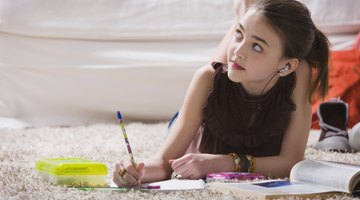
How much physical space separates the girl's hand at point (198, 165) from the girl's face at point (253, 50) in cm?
16

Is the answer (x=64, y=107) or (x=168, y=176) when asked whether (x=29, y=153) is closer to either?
(x=168, y=176)

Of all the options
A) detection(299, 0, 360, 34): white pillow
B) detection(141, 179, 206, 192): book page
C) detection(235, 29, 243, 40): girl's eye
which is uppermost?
detection(299, 0, 360, 34): white pillow

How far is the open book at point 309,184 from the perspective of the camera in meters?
1.16

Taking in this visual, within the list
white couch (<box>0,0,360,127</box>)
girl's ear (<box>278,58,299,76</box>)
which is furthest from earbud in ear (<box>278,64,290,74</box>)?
white couch (<box>0,0,360,127</box>)

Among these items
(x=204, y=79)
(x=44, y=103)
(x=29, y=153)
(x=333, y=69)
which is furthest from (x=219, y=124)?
(x=44, y=103)

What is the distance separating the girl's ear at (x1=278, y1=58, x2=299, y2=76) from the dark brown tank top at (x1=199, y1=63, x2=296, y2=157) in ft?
0.13

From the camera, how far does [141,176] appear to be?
1.27 m

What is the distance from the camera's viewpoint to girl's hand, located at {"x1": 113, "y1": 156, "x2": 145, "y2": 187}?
123cm

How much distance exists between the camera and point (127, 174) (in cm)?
123

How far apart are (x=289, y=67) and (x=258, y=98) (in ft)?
0.31

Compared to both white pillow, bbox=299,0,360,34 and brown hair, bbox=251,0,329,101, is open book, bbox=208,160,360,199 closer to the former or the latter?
brown hair, bbox=251,0,329,101

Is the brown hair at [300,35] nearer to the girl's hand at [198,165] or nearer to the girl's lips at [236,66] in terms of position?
the girl's lips at [236,66]

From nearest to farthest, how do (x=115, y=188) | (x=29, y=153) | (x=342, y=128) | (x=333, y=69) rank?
(x=115, y=188)
(x=29, y=153)
(x=342, y=128)
(x=333, y=69)

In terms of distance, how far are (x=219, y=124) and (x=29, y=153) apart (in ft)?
1.63
